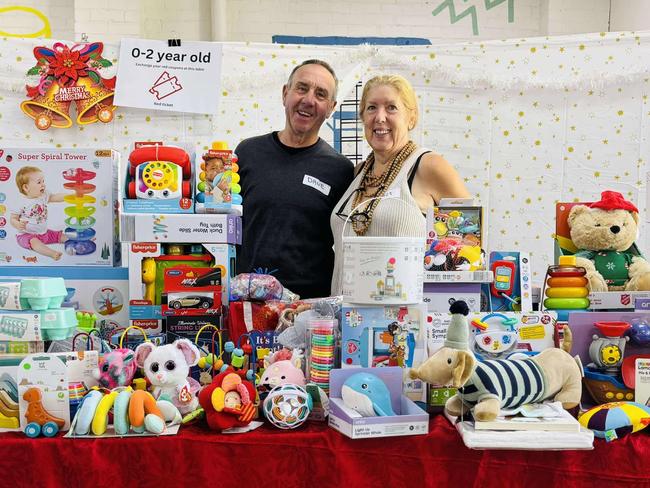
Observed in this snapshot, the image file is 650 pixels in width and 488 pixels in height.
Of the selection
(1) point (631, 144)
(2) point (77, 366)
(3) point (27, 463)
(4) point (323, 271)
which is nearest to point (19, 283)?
(2) point (77, 366)

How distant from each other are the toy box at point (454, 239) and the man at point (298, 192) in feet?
1.98

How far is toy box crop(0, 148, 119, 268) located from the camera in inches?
69.2

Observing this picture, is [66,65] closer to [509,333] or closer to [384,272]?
[384,272]

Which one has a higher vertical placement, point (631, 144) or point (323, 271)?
point (631, 144)

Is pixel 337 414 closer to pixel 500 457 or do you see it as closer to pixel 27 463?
pixel 500 457

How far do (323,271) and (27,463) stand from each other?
1.24m

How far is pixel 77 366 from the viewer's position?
1.29 m

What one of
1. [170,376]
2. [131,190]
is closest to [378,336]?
[170,376]

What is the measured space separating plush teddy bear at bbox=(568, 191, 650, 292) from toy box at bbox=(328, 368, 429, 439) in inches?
28.5

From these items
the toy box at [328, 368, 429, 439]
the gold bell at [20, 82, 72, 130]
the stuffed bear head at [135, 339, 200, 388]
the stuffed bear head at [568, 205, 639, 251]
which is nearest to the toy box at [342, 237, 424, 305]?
the toy box at [328, 368, 429, 439]

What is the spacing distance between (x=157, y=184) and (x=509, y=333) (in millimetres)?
964

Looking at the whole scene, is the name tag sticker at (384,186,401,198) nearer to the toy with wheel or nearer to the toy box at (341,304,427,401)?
the toy box at (341,304,427,401)

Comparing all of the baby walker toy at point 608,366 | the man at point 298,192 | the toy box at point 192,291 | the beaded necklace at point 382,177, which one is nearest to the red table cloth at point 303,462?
the baby walker toy at point 608,366

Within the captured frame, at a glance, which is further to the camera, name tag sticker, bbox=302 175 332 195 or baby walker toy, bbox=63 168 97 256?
name tag sticker, bbox=302 175 332 195
